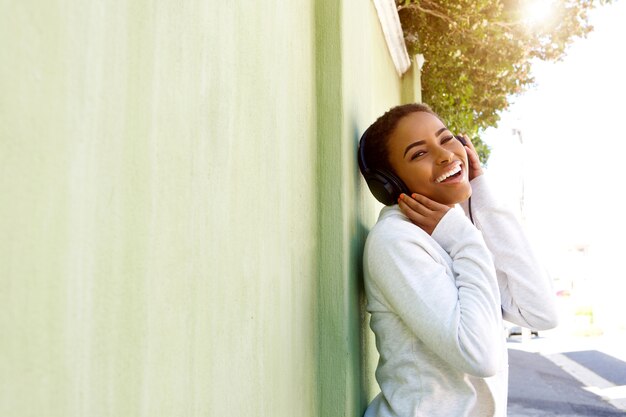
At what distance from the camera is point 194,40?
4.46ft

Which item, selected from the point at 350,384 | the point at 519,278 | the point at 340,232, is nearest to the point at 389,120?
the point at 340,232

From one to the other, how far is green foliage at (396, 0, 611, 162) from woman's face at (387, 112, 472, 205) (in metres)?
3.71

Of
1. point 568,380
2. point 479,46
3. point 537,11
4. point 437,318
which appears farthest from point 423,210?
point 568,380

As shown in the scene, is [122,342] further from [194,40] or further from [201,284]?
[194,40]

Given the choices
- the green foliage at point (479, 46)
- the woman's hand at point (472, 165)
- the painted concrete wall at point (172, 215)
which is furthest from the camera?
the green foliage at point (479, 46)

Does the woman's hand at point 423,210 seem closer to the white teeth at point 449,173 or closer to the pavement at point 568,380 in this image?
the white teeth at point 449,173

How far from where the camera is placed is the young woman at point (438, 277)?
6.76ft

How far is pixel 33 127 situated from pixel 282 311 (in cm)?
125

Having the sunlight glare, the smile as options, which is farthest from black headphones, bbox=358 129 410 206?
the sunlight glare

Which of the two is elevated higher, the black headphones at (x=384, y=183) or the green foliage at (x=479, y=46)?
the green foliage at (x=479, y=46)

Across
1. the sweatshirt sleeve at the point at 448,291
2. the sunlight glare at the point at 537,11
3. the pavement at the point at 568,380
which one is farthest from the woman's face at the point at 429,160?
the pavement at the point at 568,380

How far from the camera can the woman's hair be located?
264 centimetres

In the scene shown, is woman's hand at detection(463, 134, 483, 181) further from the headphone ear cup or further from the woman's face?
the headphone ear cup

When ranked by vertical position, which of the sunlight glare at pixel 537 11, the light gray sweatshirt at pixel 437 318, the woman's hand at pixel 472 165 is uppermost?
the sunlight glare at pixel 537 11
